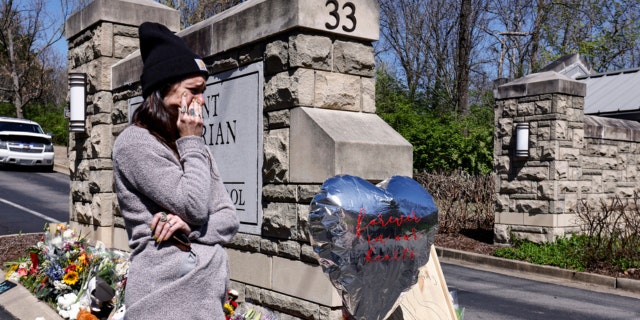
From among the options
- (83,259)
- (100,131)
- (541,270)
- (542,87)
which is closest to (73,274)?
(83,259)

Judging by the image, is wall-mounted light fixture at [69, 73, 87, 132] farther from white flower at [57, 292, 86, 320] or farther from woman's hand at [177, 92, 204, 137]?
woman's hand at [177, 92, 204, 137]

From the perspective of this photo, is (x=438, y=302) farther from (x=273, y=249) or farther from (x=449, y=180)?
(x=449, y=180)

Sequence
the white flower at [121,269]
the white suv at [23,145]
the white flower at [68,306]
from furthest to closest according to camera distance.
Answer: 1. the white suv at [23,145]
2. the white flower at [121,269]
3. the white flower at [68,306]

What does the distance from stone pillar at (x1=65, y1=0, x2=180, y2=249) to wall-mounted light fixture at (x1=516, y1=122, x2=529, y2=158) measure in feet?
21.5

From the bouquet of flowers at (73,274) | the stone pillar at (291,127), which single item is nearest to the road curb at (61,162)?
the bouquet of flowers at (73,274)

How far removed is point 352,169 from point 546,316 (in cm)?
449

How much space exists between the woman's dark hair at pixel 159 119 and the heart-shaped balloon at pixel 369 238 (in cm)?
74

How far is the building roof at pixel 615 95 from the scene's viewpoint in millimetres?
16141

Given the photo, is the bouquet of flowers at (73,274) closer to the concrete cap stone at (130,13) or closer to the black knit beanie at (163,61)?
the concrete cap stone at (130,13)

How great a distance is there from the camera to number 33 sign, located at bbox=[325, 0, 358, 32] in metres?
4.38

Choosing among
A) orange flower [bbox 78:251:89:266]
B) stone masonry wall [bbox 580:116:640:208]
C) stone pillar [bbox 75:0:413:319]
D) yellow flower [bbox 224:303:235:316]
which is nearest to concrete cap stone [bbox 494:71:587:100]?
stone masonry wall [bbox 580:116:640:208]

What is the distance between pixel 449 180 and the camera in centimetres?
1477

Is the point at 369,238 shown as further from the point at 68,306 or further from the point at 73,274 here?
the point at 73,274

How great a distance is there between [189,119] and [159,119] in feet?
0.39
